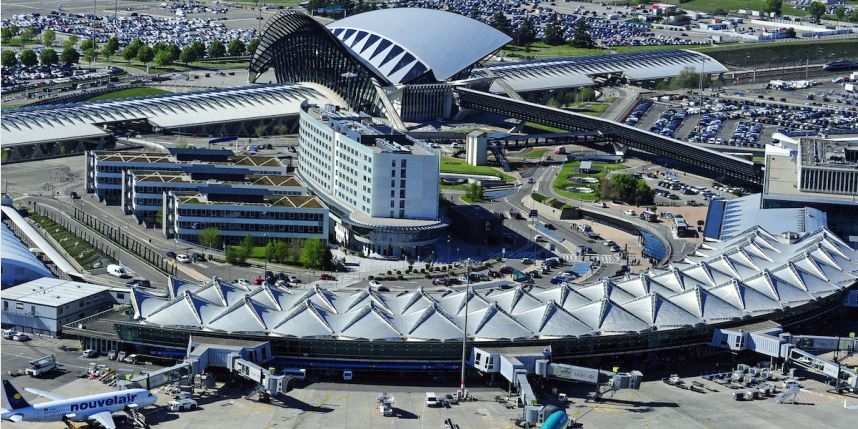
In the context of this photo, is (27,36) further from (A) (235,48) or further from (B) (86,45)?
(A) (235,48)

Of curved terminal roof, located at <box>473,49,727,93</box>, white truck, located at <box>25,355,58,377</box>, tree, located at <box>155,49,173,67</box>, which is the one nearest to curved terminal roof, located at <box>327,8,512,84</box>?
curved terminal roof, located at <box>473,49,727,93</box>

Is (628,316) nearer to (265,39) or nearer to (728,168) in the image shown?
(728,168)

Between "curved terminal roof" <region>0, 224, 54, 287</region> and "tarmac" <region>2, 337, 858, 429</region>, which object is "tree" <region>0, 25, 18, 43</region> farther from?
"tarmac" <region>2, 337, 858, 429</region>

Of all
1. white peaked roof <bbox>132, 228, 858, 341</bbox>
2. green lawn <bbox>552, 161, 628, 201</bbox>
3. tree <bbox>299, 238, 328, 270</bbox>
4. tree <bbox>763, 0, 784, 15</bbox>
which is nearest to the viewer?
white peaked roof <bbox>132, 228, 858, 341</bbox>

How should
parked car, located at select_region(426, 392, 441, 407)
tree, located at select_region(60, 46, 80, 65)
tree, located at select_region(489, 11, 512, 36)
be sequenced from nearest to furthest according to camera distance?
parked car, located at select_region(426, 392, 441, 407) < tree, located at select_region(60, 46, 80, 65) < tree, located at select_region(489, 11, 512, 36)

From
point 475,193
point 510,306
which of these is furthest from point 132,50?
point 510,306

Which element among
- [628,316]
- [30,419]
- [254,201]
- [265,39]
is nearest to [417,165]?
[254,201]
